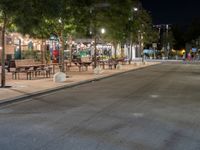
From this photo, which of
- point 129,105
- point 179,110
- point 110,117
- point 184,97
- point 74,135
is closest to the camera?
point 74,135

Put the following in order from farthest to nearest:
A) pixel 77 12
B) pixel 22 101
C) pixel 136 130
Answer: pixel 77 12
pixel 22 101
pixel 136 130

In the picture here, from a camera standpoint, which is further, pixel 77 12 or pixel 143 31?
pixel 143 31

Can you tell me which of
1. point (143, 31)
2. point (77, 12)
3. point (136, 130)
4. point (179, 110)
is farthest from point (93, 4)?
point (143, 31)

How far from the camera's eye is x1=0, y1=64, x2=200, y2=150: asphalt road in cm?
700

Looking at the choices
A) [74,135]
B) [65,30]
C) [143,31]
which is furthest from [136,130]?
[143,31]

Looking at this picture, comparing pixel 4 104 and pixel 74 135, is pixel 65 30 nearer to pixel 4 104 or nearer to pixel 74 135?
pixel 4 104

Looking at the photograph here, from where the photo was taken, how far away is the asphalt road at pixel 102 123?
7.00 meters

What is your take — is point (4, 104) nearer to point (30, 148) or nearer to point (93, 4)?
point (30, 148)

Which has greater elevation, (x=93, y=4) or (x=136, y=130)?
(x=93, y=4)

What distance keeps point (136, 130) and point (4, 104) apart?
18.7ft

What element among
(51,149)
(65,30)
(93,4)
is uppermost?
(93,4)

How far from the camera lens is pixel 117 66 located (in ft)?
111

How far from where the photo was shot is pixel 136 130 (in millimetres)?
8148

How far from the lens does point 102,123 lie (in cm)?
891
